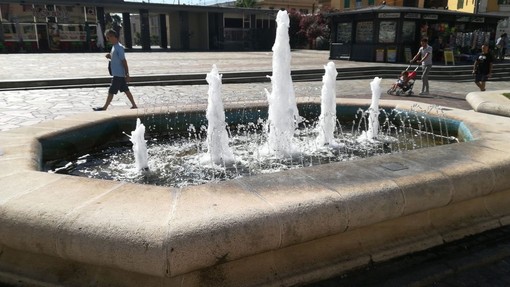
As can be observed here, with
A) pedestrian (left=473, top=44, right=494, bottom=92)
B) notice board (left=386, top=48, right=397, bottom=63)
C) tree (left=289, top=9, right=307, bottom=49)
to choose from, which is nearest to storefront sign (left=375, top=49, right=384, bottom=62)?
notice board (left=386, top=48, right=397, bottom=63)

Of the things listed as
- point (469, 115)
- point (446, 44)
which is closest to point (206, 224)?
point (469, 115)

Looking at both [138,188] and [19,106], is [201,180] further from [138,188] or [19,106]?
[19,106]

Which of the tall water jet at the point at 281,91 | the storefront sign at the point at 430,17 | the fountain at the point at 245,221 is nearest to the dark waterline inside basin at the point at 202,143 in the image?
the tall water jet at the point at 281,91

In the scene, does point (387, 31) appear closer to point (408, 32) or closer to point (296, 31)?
point (408, 32)

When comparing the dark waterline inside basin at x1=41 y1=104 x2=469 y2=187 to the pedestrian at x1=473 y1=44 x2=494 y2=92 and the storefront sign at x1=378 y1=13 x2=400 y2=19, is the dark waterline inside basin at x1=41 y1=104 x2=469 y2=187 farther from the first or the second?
the storefront sign at x1=378 y1=13 x2=400 y2=19

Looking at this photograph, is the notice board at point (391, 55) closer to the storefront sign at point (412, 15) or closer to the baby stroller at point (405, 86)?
the storefront sign at point (412, 15)

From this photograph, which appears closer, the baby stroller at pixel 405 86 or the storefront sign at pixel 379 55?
the baby stroller at pixel 405 86

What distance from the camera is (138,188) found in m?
2.86

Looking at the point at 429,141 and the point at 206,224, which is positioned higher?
the point at 206,224

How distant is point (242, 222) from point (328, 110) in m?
5.34

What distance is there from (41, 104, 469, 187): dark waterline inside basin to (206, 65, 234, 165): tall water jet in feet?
0.62

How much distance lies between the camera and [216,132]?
19.1 ft

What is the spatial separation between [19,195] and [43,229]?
0.53 m

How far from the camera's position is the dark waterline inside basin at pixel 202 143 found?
4910 mm
